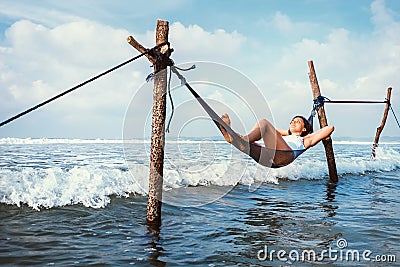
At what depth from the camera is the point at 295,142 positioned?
18.7 ft

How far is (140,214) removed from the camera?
5562mm

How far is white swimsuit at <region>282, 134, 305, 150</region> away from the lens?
5621 mm

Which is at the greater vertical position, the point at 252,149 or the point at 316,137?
the point at 316,137

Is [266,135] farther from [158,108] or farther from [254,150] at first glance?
[158,108]

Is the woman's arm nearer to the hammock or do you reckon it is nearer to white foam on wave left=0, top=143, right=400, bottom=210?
the hammock

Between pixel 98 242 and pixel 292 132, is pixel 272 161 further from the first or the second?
pixel 98 242

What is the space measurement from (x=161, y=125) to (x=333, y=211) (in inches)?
137

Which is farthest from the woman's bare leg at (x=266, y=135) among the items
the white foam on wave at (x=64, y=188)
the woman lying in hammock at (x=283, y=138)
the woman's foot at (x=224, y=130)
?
the white foam on wave at (x=64, y=188)

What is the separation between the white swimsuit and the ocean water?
3.54 ft

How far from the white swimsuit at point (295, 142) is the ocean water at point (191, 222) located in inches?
42.5

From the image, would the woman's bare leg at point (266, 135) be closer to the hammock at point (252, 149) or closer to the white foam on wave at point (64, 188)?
the hammock at point (252, 149)

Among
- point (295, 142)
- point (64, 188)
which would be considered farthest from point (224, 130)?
point (64, 188)

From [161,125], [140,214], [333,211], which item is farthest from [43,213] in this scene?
[333,211]

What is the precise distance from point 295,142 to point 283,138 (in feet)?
0.69
